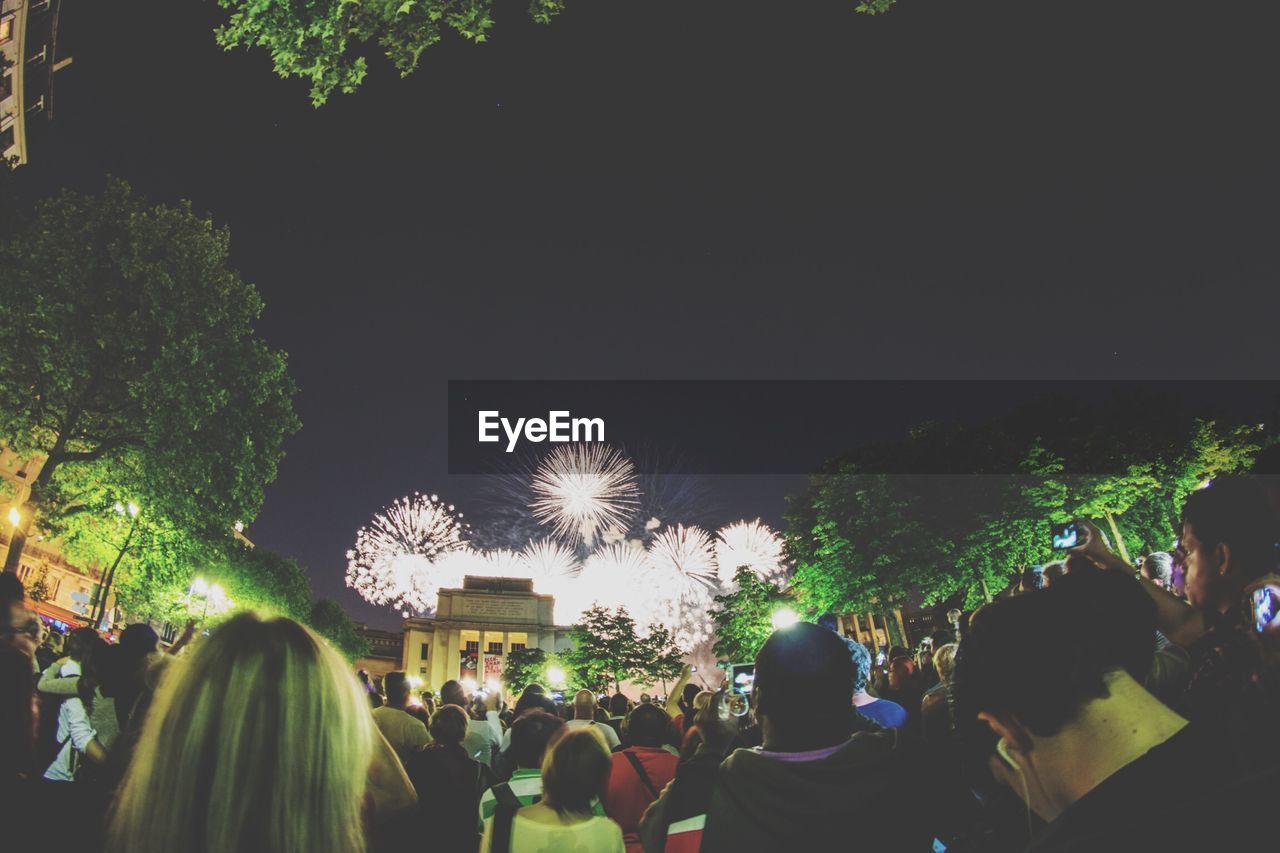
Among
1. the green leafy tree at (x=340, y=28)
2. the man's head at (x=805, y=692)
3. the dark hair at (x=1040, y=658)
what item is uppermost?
the green leafy tree at (x=340, y=28)

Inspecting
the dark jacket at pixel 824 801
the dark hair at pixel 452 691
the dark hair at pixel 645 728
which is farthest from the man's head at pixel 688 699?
the dark jacket at pixel 824 801

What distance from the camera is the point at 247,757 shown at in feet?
5.84

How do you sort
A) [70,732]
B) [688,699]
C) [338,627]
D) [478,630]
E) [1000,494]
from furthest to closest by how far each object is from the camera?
[478,630] < [338,627] < [1000,494] < [688,699] < [70,732]

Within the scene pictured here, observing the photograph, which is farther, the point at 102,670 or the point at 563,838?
the point at 102,670

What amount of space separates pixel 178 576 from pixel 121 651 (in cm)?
2178

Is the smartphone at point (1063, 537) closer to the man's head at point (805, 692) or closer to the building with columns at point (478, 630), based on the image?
the man's head at point (805, 692)

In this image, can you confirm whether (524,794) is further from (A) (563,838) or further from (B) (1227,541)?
(B) (1227,541)

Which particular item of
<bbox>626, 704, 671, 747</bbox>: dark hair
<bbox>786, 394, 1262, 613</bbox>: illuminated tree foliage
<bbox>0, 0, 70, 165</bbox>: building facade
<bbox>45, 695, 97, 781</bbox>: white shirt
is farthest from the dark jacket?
<bbox>0, 0, 70, 165</bbox>: building facade

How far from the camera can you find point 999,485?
37.0 m

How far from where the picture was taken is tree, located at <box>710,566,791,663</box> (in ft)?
140

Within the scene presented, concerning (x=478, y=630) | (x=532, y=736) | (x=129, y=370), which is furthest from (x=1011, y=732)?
(x=478, y=630)

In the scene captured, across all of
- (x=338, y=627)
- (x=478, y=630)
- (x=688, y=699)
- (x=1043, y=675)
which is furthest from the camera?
(x=478, y=630)

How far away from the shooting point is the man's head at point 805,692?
2947 millimetres

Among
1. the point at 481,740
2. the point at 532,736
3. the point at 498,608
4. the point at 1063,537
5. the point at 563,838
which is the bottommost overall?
the point at 481,740
